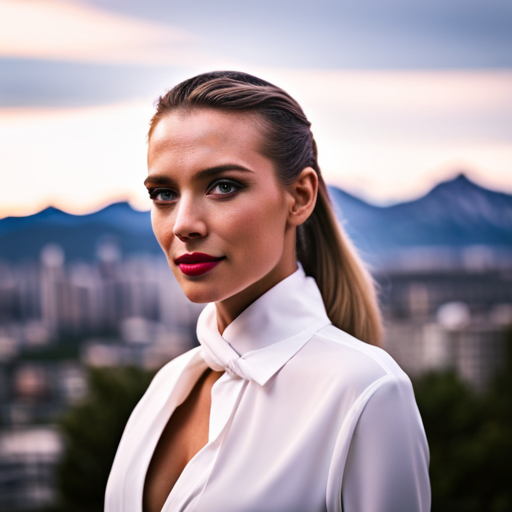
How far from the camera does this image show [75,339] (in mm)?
15406

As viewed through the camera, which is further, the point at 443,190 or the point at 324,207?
the point at 443,190

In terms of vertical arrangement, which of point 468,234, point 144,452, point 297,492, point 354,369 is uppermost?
point 354,369

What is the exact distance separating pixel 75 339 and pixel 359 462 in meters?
14.8

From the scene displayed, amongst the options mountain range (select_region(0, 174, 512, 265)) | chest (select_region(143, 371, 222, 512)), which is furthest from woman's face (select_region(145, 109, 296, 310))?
mountain range (select_region(0, 174, 512, 265))

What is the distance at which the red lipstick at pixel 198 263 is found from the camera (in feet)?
4.26

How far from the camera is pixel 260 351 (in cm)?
138

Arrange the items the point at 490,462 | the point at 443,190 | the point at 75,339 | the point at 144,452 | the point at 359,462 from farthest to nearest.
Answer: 1. the point at 443,190
2. the point at 75,339
3. the point at 490,462
4. the point at 144,452
5. the point at 359,462

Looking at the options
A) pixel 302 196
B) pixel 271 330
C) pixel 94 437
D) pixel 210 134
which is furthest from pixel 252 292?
pixel 94 437

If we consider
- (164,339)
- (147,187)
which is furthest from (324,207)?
(164,339)

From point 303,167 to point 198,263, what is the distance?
0.29 m

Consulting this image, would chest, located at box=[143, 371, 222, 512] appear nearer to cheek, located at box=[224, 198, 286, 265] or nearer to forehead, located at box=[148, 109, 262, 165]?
cheek, located at box=[224, 198, 286, 265]

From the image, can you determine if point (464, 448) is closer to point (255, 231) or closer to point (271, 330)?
point (271, 330)

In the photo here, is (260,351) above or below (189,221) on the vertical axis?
below

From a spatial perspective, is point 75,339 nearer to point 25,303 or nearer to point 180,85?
point 25,303
